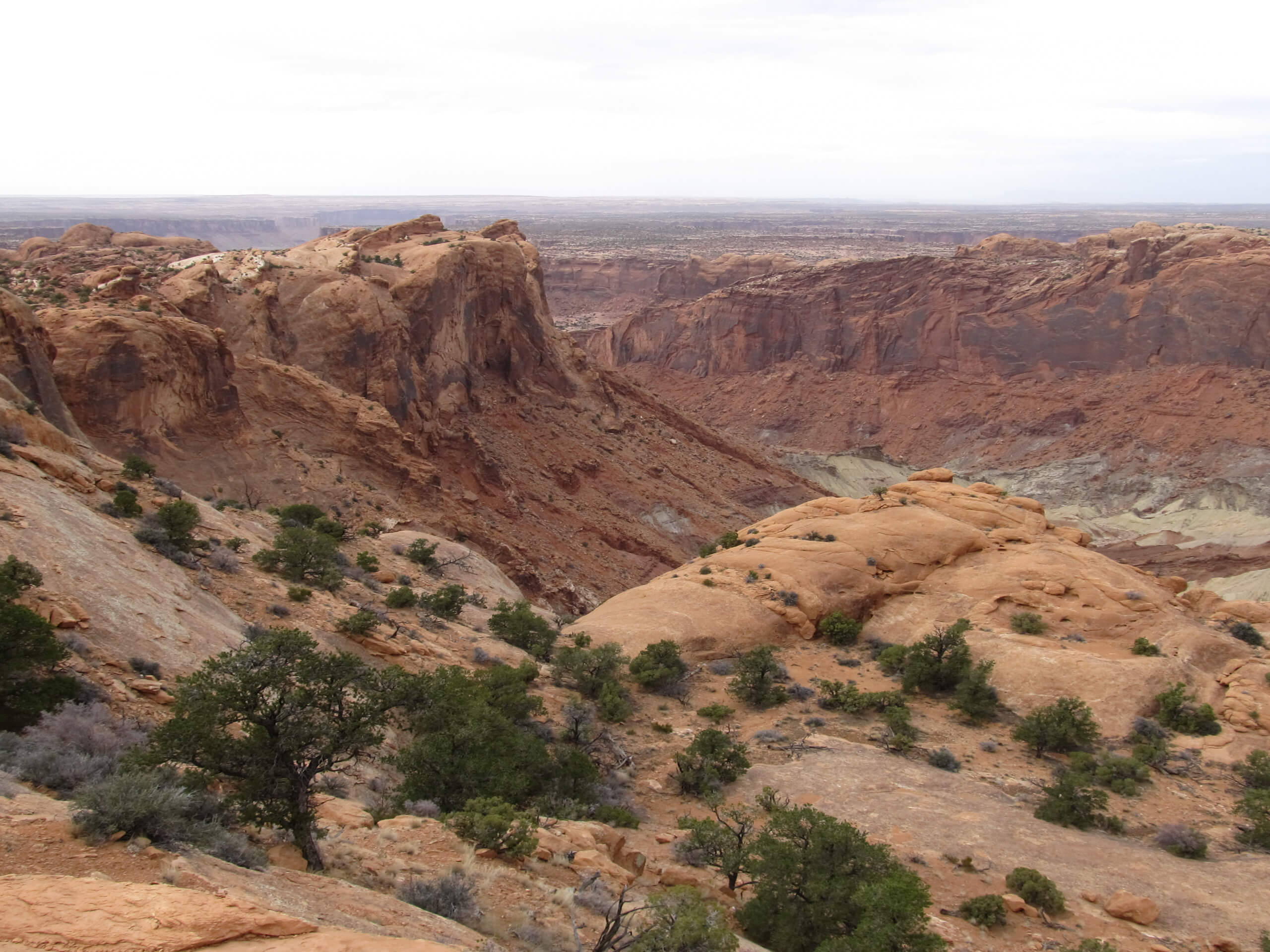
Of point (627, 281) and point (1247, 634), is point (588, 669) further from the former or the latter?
point (627, 281)

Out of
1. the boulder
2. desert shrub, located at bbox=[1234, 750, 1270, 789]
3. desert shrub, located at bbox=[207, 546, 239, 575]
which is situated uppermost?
desert shrub, located at bbox=[207, 546, 239, 575]

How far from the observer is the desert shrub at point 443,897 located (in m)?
8.44

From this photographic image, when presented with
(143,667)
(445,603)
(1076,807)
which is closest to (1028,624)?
(1076,807)

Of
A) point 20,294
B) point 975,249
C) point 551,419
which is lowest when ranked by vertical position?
point 551,419

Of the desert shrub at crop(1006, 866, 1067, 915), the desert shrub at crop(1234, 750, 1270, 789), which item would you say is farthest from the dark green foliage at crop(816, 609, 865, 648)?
the desert shrub at crop(1006, 866, 1067, 915)

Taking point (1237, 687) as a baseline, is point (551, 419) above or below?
above

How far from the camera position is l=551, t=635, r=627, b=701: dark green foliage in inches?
789

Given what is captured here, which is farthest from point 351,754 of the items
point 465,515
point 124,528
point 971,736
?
point 465,515

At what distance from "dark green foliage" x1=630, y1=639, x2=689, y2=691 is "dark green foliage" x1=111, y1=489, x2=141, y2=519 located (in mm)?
12126

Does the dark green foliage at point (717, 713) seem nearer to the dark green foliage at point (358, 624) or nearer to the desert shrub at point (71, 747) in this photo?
the dark green foliage at point (358, 624)

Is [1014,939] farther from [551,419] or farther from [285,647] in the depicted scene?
[551,419]

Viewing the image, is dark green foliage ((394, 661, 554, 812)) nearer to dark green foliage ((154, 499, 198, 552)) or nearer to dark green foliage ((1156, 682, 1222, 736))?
dark green foliage ((154, 499, 198, 552))

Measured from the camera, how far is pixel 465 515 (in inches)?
1339

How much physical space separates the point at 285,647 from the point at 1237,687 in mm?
21712
